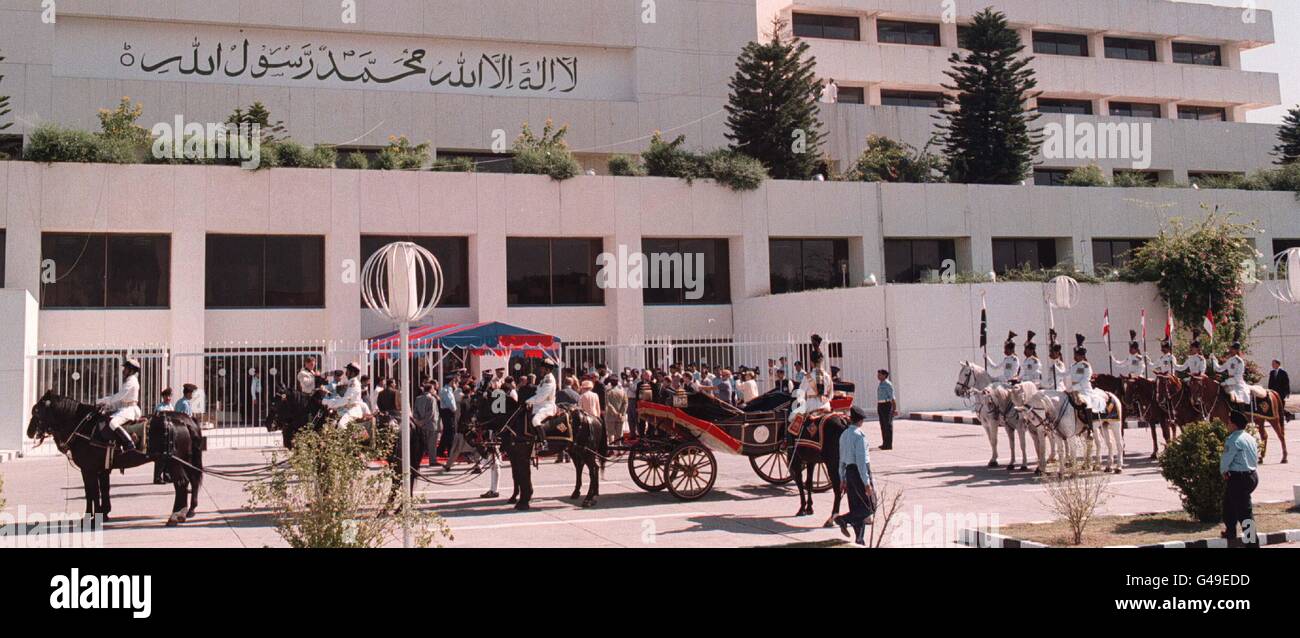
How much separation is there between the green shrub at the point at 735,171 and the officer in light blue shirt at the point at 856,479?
2294cm

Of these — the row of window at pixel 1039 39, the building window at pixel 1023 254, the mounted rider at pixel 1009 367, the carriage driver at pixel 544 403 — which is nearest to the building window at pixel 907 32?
the row of window at pixel 1039 39

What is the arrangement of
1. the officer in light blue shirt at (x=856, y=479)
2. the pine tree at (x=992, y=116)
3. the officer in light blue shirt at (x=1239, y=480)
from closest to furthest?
the officer in light blue shirt at (x=1239, y=480), the officer in light blue shirt at (x=856, y=479), the pine tree at (x=992, y=116)

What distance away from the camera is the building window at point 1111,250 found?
122 feet

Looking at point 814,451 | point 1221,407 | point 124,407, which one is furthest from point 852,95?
point 124,407

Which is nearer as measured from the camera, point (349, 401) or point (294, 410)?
point (349, 401)

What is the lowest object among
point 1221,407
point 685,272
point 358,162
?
point 1221,407

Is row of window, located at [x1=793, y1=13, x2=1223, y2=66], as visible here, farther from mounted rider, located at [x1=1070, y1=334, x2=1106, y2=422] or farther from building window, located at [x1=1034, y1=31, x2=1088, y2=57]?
mounted rider, located at [x1=1070, y1=334, x2=1106, y2=422]

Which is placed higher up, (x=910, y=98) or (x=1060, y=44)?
(x=1060, y=44)

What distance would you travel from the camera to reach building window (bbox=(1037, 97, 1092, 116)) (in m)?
47.5

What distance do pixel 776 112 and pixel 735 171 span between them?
13.2 feet

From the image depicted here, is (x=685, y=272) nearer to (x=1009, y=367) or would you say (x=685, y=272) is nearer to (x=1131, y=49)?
(x=1009, y=367)

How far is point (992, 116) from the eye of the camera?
38.2 metres

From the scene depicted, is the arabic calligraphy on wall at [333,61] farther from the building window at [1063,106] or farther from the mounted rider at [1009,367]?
the mounted rider at [1009,367]

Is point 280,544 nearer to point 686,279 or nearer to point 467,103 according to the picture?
point 686,279
